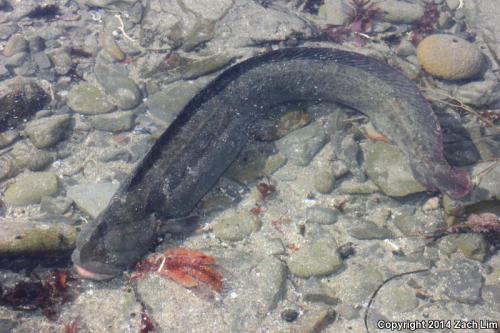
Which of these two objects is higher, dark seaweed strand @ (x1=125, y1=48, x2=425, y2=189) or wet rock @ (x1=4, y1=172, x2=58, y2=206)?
dark seaweed strand @ (x1=125, y1=48, x2=425, y2=189)

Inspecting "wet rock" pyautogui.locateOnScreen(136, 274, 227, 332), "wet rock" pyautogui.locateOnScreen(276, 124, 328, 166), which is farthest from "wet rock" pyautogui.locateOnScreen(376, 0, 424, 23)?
"wet rock" pyautogui.locateOnScreen(136, 274, 227, 332)

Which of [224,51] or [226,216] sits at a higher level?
[224,51]

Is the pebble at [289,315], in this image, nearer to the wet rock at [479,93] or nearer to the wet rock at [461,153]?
the wet rock at [461,153]

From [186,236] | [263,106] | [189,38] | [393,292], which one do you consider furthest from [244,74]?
[393,292]

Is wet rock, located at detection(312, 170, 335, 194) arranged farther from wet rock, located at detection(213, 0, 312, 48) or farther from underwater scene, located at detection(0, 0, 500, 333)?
wet rock, located at detection(213, 0, 312, 48)

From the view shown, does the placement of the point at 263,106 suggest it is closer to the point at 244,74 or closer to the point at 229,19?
the point at 244,74
